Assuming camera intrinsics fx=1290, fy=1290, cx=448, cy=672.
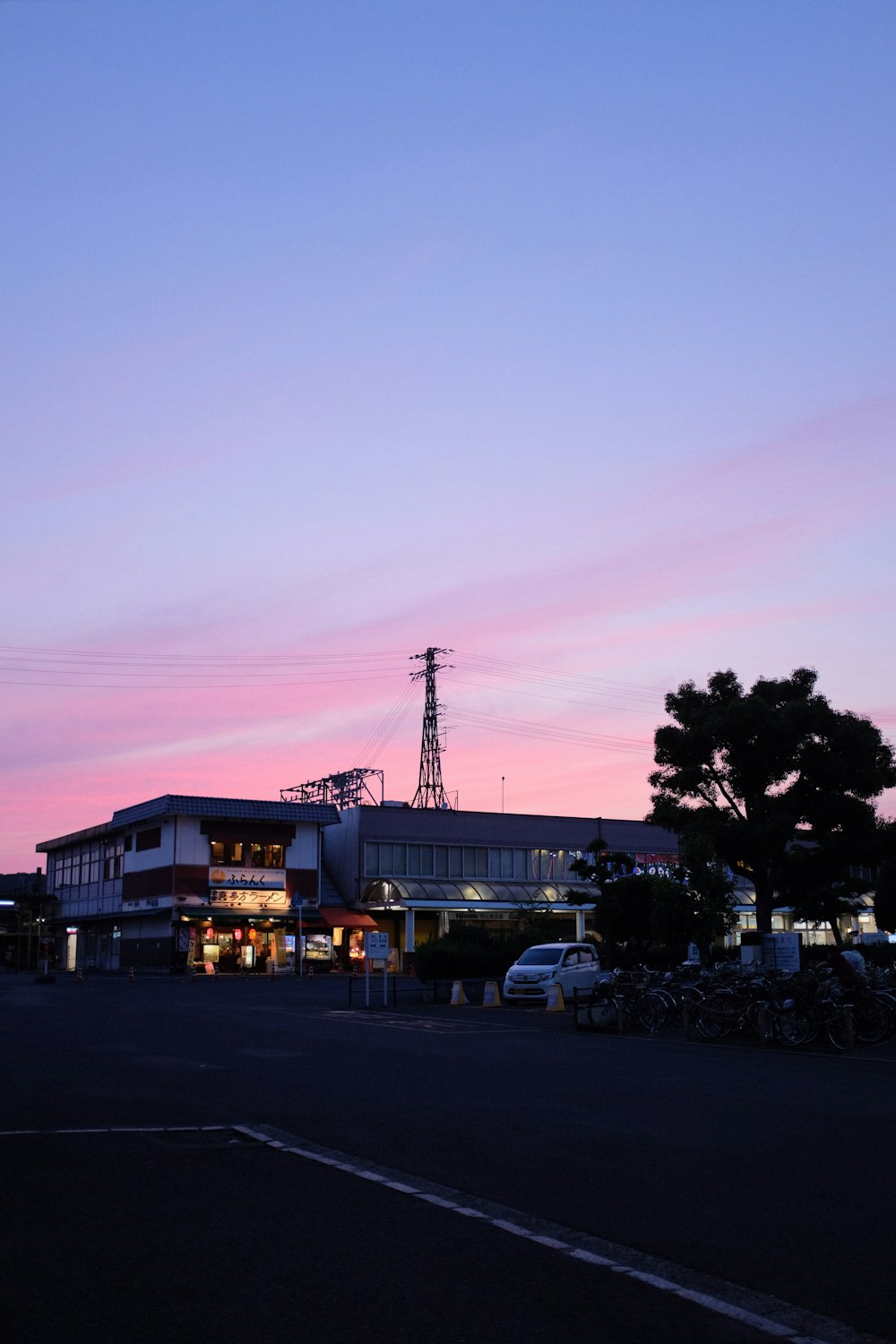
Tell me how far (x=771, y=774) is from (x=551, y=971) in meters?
11.9

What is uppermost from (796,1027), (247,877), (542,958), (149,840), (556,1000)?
(149,840)

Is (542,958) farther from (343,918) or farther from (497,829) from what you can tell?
(497,829)

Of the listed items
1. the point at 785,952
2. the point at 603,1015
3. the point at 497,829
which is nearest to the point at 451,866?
the point at 497,829

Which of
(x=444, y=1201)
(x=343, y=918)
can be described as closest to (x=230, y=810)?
(x=343, y=918)

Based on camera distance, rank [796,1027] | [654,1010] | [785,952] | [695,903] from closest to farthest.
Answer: [796,1027], [654,1010], [785,952], [695,903]

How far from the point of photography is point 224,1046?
20.5 metres

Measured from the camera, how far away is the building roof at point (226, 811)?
6881 centimetres

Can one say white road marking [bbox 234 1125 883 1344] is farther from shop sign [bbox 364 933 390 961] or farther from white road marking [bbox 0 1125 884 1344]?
shop sign [bbox 364 933 390 961]

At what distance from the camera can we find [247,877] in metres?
70.2

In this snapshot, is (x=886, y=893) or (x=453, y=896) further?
(x=453, y=896)

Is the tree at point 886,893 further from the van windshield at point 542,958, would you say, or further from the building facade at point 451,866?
the building facade at point 451,866

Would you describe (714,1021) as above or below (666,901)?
below

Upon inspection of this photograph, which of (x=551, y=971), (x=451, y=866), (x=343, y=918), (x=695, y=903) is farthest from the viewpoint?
(x=451, y=866)

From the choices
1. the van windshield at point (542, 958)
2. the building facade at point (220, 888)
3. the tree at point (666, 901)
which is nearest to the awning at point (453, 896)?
the building facade at point (220, 888)
